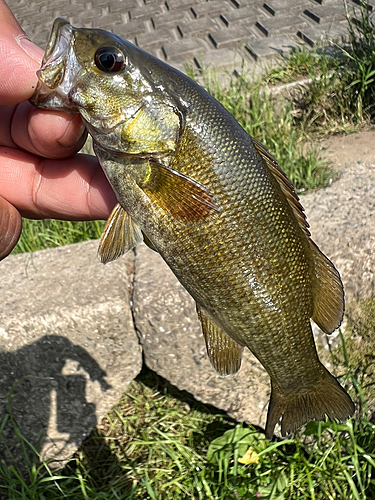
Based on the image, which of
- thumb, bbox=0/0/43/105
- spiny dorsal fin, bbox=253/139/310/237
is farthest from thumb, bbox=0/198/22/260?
spiny dorsal fin, bbox=253/139/310/237

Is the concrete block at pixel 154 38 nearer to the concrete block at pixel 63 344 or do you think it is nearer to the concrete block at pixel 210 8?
the concrete block at pixel 210 8

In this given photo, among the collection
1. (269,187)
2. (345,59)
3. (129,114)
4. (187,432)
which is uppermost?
(129,114)

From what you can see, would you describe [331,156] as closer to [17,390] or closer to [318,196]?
[318,196]

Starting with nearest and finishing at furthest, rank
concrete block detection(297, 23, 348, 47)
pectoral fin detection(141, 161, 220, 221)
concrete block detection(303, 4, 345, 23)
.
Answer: pectoral fin detection(141, 161, 220, 221)
concrete block detection(297, 23, 348, 47)
concrete block detection(303, 4, 345, 23)

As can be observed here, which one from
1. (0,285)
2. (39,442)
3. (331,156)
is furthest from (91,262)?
(331,156)

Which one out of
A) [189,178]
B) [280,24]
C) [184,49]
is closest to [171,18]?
[184,49]

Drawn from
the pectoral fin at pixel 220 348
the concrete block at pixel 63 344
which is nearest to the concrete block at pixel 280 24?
the concrete block at pixel 63 344

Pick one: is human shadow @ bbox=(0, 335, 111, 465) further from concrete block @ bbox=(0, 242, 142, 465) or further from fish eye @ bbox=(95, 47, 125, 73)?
fish eye @ bbox=(95, 47, 125, 73)
